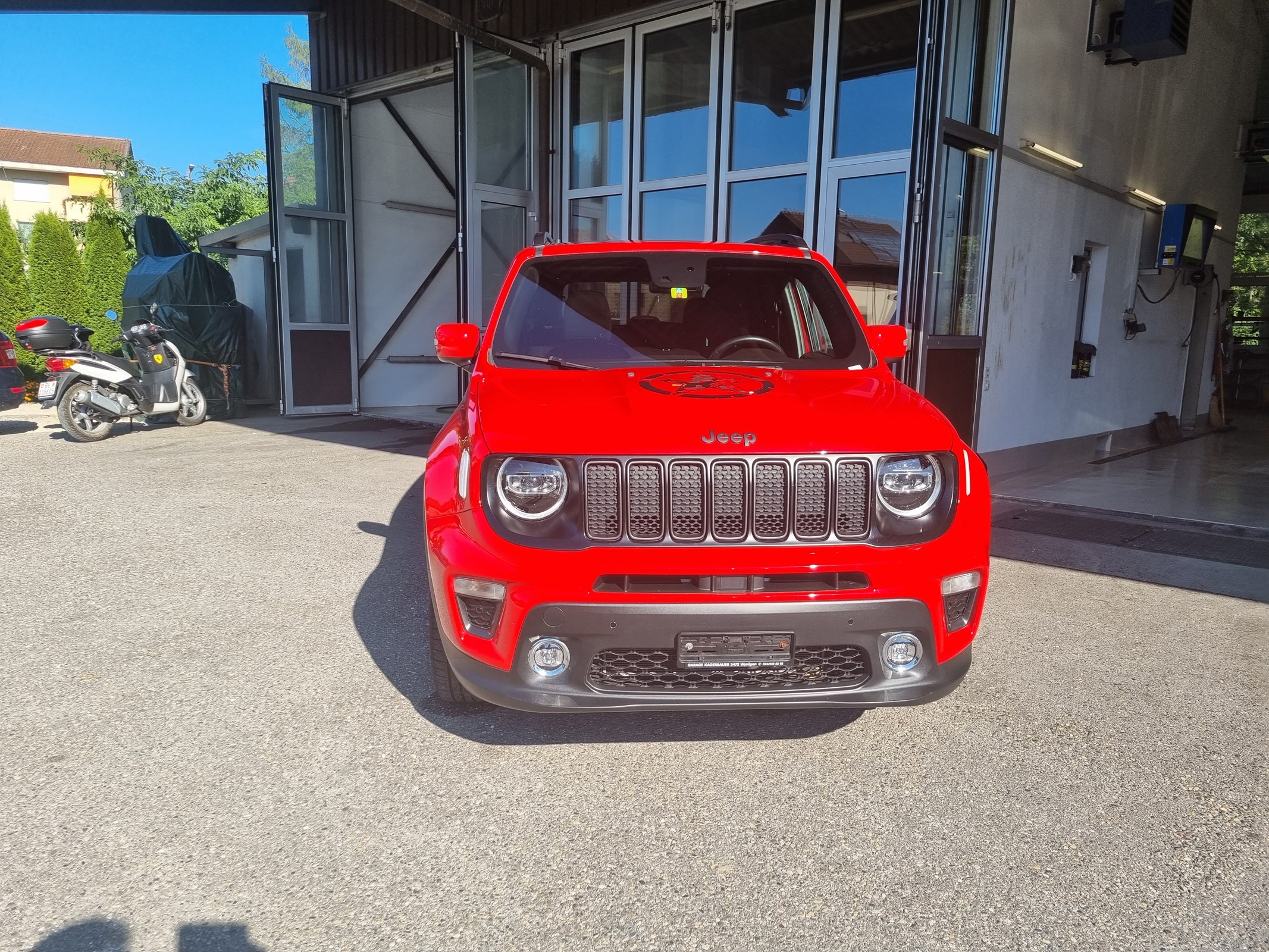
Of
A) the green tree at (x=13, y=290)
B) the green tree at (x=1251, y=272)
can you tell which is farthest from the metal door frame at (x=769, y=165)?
the green tree at (x=13, y=290)

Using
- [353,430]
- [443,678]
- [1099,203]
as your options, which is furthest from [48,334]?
Answer: [1099,203]

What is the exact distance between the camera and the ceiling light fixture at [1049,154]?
8.09 metres

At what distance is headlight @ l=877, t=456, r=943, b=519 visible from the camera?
8.23 feet

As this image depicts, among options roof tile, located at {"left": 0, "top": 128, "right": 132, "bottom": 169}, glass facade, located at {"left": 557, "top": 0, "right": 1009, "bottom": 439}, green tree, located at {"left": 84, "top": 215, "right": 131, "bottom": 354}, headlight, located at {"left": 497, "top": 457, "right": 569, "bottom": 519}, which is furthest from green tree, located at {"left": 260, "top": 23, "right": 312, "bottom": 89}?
headlight, located at {"left": 497, "top": 457, "right": 569, "bottom": 519}

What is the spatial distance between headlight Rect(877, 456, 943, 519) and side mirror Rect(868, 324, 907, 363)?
3.45 feet

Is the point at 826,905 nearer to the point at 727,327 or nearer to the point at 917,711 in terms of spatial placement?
the point at 917,711

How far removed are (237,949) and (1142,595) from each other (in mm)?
4590

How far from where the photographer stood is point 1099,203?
9844mm

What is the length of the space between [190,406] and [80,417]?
58.1 inches

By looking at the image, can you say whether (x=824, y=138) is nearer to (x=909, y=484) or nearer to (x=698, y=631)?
(x=909, y=484)

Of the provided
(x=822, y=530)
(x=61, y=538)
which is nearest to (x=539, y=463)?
(x=822, y=530)

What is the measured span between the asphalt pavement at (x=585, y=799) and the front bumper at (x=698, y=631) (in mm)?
326

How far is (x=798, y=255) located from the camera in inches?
149

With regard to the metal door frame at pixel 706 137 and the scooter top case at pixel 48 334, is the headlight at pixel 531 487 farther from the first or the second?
the scooter top case at pixel 48 334
